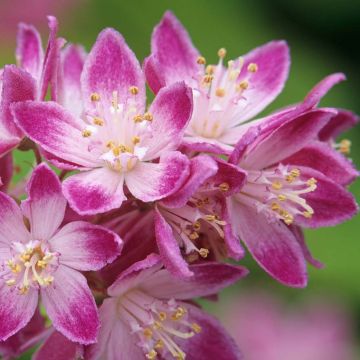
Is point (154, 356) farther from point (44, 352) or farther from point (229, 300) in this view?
point (229, 300)

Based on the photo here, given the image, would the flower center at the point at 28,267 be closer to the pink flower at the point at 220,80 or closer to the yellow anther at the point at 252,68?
the pink flower at the point at 220,80

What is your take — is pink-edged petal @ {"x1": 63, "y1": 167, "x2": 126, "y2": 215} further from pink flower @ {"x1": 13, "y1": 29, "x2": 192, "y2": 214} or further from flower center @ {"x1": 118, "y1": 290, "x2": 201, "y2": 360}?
flower center @ {"x1": 118, "y1": 290, "x2": 201, "y2": 360}

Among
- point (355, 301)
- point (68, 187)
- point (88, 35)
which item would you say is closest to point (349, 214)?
point (68, 187)

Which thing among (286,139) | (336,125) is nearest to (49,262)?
(286,139)

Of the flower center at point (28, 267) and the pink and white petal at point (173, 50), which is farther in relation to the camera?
the pink and white petal at point (173, 50)

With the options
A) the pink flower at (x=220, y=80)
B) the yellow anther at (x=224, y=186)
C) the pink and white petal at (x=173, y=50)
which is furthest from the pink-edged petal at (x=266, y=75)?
the yellow anther at (x=224, y=186)

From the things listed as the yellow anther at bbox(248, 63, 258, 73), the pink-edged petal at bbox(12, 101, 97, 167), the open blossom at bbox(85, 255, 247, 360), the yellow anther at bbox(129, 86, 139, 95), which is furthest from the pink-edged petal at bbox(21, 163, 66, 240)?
the yellow anther at bbox(248, 63, 258, 73)
